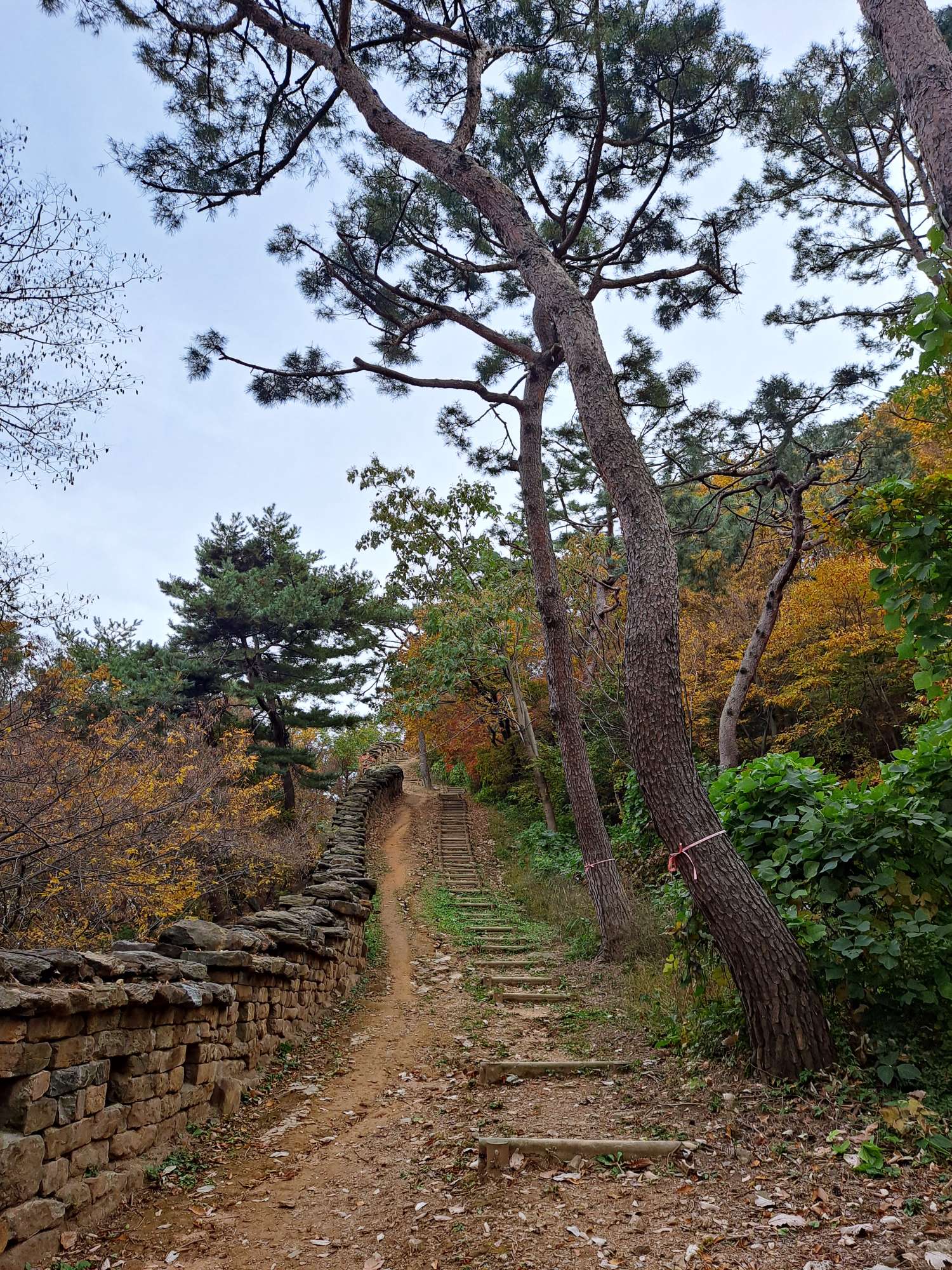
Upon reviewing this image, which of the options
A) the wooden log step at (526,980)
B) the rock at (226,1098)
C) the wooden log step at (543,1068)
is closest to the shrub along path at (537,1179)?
the wooden log step at (543,1068)

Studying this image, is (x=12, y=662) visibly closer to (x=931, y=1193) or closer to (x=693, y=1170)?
(x=693, y=1170)

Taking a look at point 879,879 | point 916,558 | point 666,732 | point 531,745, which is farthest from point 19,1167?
point 531,745

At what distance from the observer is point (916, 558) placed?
Result: 3.50 metres

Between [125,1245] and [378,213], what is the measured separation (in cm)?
936

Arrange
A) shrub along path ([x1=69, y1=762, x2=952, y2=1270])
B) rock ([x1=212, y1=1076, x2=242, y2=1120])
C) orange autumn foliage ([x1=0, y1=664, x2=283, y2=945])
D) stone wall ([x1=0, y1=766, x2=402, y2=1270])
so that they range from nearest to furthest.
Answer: shrub along path ([x1=69, y1=762, x2=952, y2=1270]), stone wall ([x1=0, y1=766, x2=402, y2=1270]), rock ([x1=212, y1=1076, x2=242, y2=1120]), orange autumn foliage ([x1=0, y1=664, x2=283, y2=945])

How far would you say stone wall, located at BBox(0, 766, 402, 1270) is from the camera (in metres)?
2.91

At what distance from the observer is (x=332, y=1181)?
380 cm

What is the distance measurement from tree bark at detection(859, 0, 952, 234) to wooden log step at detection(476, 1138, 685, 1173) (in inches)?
176

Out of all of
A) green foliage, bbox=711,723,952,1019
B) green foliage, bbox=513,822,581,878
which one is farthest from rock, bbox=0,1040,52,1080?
green foliage, bbox=513,822,581,878

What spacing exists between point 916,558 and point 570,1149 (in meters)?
3.30

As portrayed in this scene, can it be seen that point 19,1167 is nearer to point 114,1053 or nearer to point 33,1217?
point 33,1217

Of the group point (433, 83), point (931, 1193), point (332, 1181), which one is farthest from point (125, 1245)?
point (433, 83)

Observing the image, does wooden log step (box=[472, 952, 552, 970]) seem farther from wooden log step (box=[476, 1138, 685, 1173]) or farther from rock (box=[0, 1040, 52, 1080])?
rock (box=[0, 1040, 52, 1080])

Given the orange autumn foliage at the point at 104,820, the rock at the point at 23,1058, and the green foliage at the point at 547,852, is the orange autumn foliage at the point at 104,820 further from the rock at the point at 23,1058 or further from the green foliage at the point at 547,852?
the green foliage at the point at 547,852
